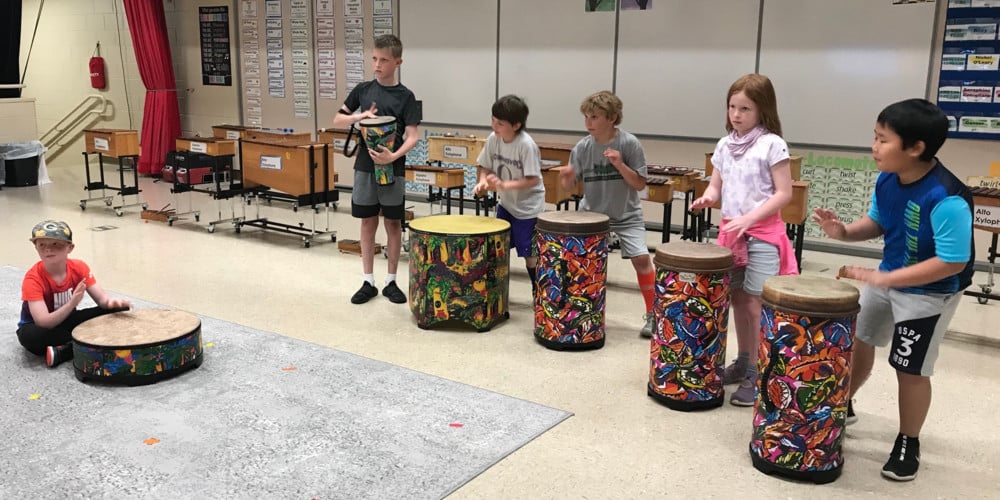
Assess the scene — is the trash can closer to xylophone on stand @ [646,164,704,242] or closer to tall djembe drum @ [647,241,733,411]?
xylophone on stand @ [646,164,704,242]

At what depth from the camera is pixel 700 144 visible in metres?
6.80

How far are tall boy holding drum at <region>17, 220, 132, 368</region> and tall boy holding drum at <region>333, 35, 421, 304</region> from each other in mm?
1458

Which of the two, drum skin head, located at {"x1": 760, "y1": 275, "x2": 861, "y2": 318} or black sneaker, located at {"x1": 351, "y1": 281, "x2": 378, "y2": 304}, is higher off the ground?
drum skin head, located at {"x1": 760, "y1": 275, "x2": 861, "y2": 318}

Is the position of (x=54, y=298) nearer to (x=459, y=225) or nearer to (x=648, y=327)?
(x=459, y=225)

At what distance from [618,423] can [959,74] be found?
4145 millimetres

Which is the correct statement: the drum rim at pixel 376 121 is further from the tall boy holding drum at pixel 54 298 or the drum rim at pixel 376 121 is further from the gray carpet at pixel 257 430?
the tall boy holding drum at pixel 54 298

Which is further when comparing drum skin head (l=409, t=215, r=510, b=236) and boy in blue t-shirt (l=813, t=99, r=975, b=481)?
drum skin head (l=409, t=215, r=510, b=236)

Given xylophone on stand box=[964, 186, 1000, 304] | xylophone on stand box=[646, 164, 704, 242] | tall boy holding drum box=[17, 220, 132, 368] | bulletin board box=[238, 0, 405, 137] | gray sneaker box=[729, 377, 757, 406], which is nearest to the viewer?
gray sneaker box=[729, 377, 757, 406]

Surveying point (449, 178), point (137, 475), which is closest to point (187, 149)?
point (449, 178)

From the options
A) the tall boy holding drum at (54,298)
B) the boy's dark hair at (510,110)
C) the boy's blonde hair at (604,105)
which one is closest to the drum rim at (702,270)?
the boy's blonde hair at (604,105)

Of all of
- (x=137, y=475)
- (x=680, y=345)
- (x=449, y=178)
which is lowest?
(x=137, y=475)

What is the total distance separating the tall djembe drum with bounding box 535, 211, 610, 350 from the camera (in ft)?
12.2

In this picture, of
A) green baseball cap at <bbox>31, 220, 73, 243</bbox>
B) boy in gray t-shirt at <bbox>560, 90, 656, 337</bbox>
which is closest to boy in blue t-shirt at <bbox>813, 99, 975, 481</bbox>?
boy in gray t-shirt at <bbox>560, 90, 656, 337</bbox>

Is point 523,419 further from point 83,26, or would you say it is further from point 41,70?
point 41,70
